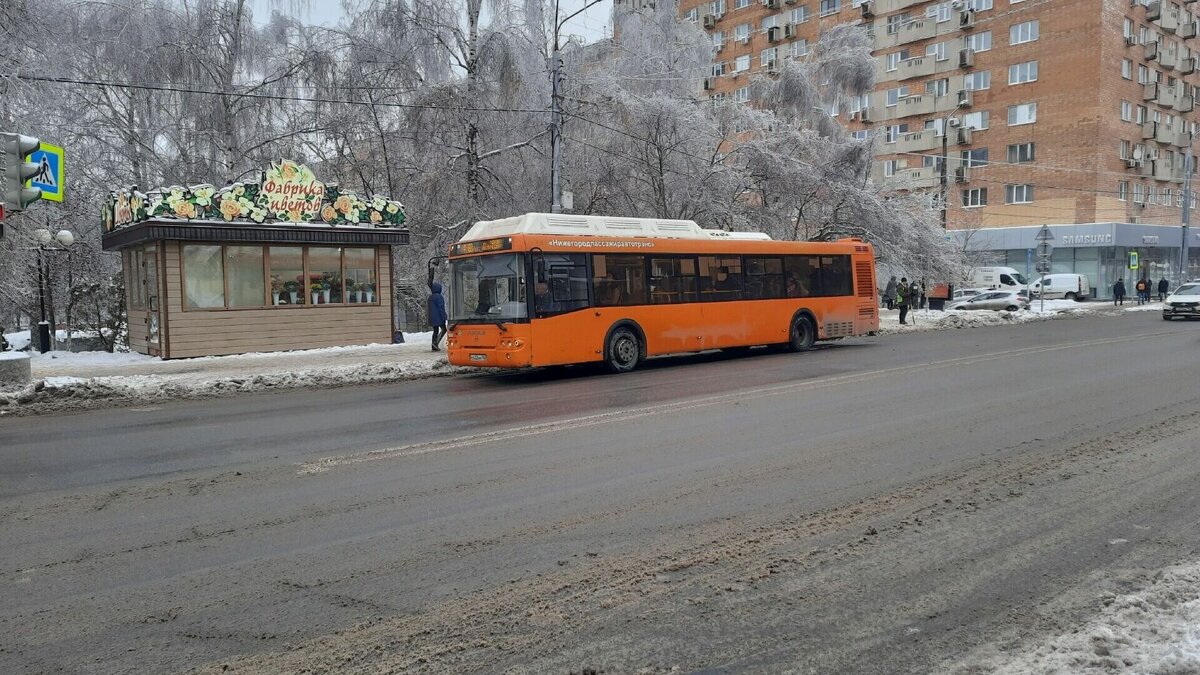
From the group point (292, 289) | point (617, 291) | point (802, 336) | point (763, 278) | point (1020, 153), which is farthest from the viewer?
point (1020, 153)

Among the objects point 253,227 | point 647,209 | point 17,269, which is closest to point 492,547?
point 253,227

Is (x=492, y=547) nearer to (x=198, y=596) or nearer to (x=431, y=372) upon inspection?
(x=198, y=596)

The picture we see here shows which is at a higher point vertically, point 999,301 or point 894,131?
point 894,131

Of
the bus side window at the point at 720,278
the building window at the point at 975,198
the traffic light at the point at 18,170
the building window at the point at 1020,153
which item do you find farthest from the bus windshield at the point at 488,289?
the building window at the point at 975,198

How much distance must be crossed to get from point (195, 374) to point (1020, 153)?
53984 mm

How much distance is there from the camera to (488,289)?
51.3 ft

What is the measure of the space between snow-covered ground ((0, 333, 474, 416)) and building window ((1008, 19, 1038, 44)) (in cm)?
4908

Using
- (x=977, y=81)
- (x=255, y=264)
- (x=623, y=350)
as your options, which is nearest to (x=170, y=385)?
(x=255, y=264)

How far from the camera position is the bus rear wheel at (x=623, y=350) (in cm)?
1638

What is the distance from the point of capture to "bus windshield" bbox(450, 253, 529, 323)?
50.0 feet

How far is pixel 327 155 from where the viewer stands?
28797 millimetres

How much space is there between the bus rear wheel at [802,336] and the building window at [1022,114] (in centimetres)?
4214

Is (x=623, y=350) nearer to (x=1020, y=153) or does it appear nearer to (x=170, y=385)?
(x=170, y=385)

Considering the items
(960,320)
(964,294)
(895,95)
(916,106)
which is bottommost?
(960,320)
